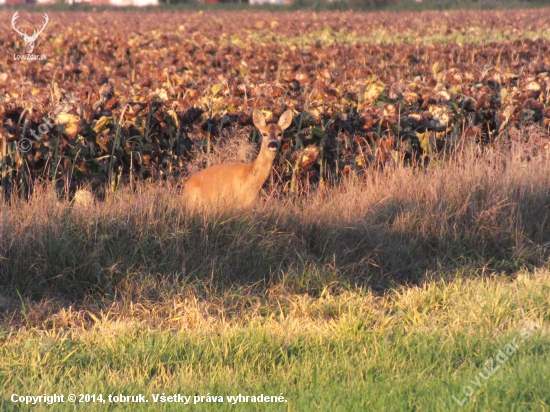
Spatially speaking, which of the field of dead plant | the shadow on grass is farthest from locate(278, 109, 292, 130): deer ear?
the shadow on grass

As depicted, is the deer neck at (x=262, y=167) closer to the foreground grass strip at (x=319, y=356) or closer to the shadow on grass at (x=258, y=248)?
the shadow on grass at (x=258, y=248)

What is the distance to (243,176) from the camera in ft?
24.2

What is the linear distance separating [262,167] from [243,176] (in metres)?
0.21

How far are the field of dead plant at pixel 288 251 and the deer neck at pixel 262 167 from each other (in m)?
0.22

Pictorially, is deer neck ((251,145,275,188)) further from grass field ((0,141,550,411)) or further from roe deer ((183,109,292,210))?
grass field ((0,141,550,411))

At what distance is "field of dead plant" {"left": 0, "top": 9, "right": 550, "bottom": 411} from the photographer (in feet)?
14.0

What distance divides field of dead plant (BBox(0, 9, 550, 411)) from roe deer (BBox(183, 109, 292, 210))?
9.1 inches

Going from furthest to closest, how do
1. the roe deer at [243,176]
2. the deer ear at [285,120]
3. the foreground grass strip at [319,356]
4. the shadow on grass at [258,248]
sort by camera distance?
the deer ear at [285,120], the roe deer at [243,176], the shadow on grass at [258,248], the foreground grass strip at [319,356]

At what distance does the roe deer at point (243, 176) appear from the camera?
712 cm

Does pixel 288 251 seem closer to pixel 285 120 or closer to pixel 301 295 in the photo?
pixel 301 295

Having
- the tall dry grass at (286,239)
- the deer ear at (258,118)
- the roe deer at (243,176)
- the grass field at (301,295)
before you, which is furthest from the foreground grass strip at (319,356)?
the deer ear at (258,118)

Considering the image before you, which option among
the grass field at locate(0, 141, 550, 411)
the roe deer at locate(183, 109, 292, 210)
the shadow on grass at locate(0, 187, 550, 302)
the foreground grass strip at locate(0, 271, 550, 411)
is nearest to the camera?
the foreground grass strip at locate(0, 271, 550, 411)

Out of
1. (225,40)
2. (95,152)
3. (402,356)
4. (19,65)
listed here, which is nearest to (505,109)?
(95,152)

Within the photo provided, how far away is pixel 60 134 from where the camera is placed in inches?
294
